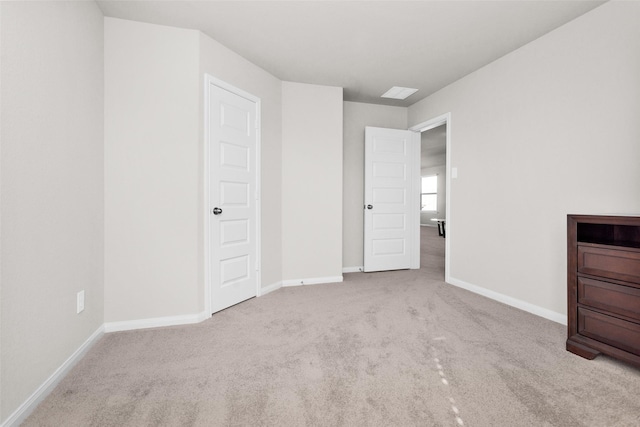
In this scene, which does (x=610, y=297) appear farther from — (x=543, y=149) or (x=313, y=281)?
(x=313, y=281)

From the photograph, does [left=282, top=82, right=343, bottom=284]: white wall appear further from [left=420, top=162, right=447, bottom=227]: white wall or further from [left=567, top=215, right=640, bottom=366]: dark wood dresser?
[left=420, top=162, right=447, bottom=227]: white wall

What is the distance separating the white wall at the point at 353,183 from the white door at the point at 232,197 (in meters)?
1.60

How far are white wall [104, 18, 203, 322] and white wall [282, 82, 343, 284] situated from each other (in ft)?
4.34

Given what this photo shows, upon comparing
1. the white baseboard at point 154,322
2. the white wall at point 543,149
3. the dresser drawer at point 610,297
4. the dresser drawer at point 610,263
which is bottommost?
the white baseboard at point 154,322

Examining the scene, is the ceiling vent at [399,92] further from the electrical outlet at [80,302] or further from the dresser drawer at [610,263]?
the electrical outlet at [80,302]

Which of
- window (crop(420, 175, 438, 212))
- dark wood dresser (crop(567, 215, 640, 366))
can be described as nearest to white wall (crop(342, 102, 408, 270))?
dark wood dresser (crop(567, 215, 640, 366))

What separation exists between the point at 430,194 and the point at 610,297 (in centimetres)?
1014

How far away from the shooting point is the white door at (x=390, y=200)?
4.33 metres

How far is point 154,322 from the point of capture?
8.00 ft

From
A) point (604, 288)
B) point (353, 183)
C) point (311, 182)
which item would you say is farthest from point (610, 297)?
point (353, 183)

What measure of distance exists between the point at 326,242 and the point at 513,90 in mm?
2623

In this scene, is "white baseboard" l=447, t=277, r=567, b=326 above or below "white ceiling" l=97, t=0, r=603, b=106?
below

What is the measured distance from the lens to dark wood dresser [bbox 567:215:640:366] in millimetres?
1713

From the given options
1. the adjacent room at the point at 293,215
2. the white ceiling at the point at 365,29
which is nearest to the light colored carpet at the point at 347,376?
the adjacent room at the point at 293,215
